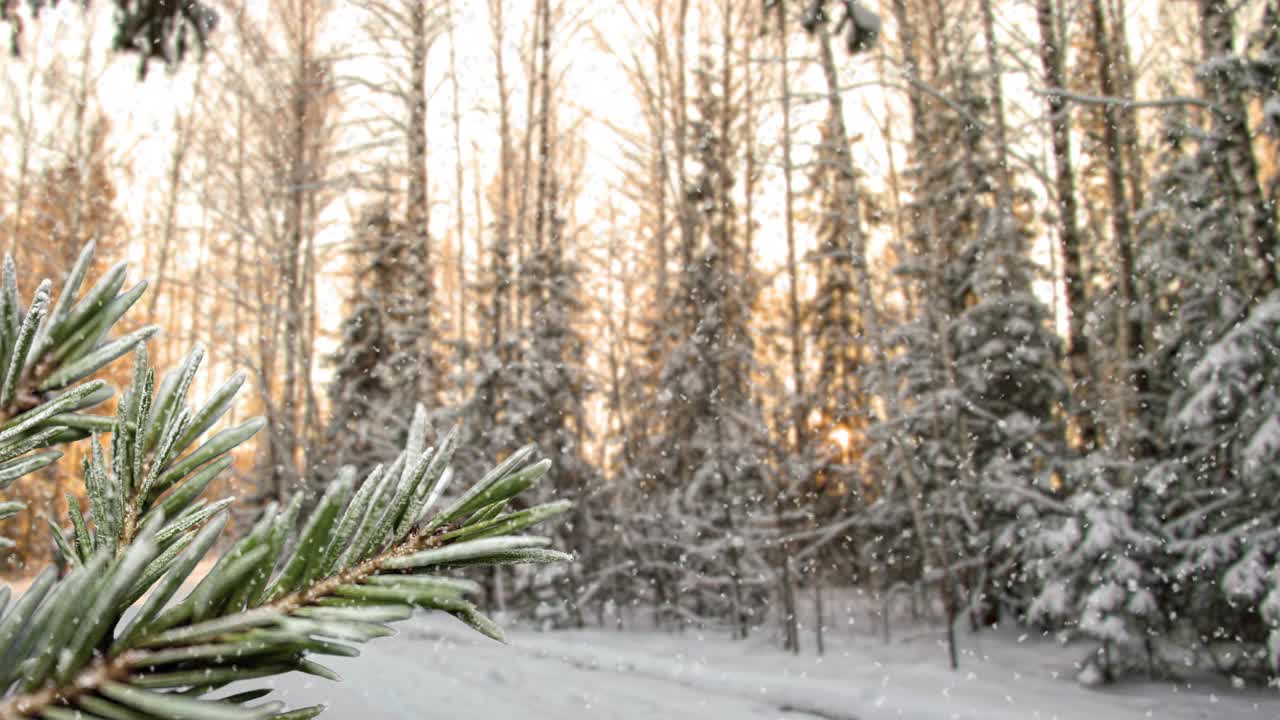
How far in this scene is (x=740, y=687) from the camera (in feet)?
17.2

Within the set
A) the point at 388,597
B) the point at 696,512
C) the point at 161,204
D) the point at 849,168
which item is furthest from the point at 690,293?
the point at 161,204

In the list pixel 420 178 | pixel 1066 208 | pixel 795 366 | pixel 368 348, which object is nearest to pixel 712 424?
pixel 795 366

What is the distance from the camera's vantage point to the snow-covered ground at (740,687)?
4.48 meters

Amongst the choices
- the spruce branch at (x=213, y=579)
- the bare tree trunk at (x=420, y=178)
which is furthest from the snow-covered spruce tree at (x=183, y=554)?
the bare tree trunk at (x=420, y=178)

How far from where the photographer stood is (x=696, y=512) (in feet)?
34.9

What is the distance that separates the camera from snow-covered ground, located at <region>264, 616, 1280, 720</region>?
4.48 metres

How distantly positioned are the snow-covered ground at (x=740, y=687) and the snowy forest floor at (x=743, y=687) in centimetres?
1

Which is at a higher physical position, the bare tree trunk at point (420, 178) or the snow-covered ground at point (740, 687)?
the bare tree trunk at point (420, 178)

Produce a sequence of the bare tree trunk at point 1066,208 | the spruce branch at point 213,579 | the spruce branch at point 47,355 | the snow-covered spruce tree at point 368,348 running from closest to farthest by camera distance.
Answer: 1. the spruce branch at point 213,579
2. the spruce branch at point 47,355
3. the bare tree trunk at point 1066,208
4. the snow-covered spruce tree at point 368,348

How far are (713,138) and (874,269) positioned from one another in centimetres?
674

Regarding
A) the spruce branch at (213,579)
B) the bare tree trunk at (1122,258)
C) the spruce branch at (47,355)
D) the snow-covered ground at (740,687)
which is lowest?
the snow-covered ground at (740,687)

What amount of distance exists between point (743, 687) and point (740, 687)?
2 cm

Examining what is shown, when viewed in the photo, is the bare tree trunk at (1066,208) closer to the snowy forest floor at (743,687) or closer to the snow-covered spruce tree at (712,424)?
the snowy forest floor at (743,687)

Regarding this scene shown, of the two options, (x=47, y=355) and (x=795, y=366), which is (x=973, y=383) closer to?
(x=795, y=366)
